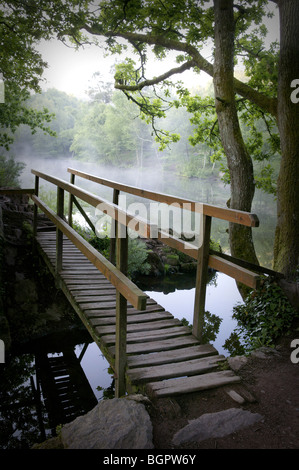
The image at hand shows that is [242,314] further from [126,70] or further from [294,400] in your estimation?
[126,70]

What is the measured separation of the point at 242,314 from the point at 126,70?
25.8 ft

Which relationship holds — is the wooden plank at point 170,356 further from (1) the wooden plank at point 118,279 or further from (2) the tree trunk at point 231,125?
(2) the tree trunk at point 231,125

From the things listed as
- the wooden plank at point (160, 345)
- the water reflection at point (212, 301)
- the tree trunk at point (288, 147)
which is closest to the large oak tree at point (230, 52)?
the tree trunk at point (288, 147)

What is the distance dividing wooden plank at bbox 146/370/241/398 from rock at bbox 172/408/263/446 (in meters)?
0.29

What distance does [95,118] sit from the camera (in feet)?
170

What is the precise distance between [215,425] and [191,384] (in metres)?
0.44

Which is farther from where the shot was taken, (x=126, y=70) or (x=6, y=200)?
(x=126, y=70)

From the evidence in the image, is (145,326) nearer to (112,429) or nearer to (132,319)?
(132,319)

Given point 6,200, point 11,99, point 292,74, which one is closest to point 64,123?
point 11,99

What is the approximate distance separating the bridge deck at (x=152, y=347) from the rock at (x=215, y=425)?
0.31 metres

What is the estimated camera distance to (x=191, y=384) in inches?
104

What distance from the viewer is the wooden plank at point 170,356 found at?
9.71 ft

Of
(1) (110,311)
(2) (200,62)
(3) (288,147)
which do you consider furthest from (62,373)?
(2) (200,62)

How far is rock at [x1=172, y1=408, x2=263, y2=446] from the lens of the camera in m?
2.13
